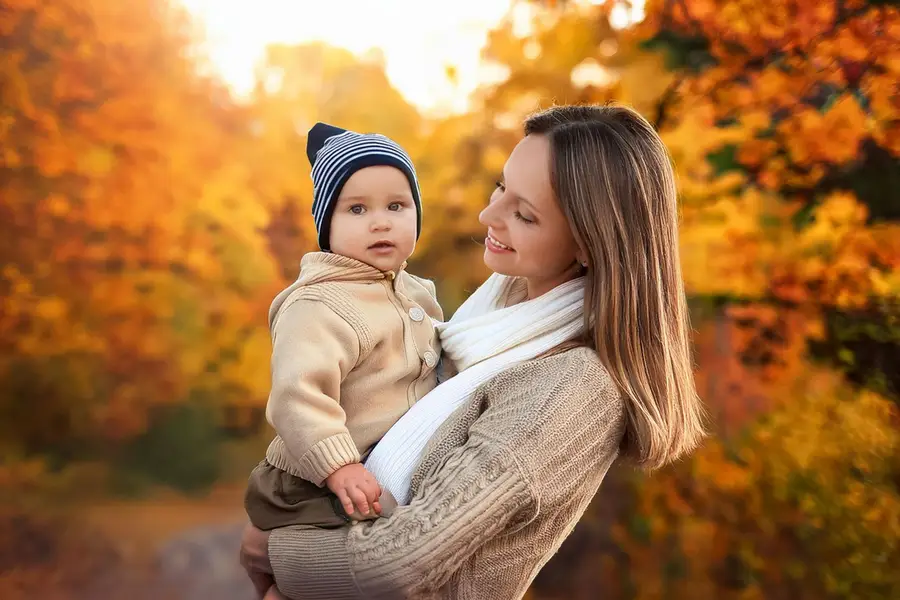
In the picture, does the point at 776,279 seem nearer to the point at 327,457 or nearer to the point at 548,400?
the point at 548,400

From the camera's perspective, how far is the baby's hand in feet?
4.54

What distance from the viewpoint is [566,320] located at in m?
1.57

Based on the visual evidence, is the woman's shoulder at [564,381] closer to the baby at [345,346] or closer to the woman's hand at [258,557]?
the baby at [345,346]

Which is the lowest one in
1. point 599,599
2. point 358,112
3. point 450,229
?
point 599,599

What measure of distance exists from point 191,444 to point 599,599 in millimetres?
2037

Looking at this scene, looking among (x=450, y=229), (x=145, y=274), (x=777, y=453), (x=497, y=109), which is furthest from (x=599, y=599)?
(x=145, y=274)

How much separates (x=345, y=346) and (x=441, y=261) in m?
2.86

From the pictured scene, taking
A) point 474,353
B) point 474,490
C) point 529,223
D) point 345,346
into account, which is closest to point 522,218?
point 529,223

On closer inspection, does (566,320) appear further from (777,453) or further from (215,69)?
(215,69)

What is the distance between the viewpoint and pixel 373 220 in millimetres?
1562

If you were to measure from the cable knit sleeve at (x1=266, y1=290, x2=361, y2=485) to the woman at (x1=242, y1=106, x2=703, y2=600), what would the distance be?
0.34ft

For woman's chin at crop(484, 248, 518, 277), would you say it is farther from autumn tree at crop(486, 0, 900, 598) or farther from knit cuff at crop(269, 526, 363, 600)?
autumn tree at crop(486, 0, 900, 598)

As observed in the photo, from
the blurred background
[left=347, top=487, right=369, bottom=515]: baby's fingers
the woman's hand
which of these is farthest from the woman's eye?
the blurred background

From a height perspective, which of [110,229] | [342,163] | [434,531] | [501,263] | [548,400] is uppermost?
[110,229]
